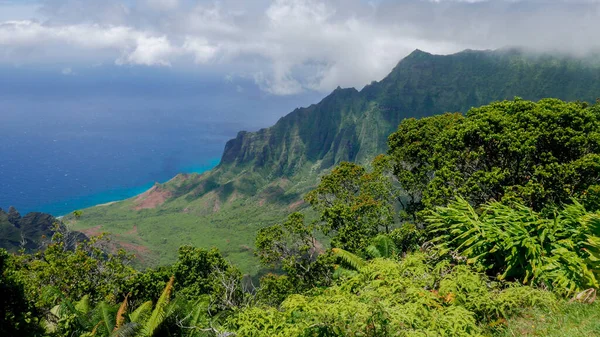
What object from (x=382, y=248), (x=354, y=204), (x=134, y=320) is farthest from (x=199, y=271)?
(x=382, y=248)

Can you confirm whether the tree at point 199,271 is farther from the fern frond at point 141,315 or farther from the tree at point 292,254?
the fern frond at point 141,315

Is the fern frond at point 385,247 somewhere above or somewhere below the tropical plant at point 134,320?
above

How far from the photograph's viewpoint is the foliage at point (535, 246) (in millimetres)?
9680

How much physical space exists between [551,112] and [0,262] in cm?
2297

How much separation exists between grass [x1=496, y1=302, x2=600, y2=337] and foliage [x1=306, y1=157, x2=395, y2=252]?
12.8m

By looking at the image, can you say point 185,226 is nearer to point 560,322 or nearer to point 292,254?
point 292,254

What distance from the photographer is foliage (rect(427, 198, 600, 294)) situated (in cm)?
968

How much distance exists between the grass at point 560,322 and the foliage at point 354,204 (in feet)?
42.0

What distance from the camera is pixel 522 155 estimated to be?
1728 centimetres

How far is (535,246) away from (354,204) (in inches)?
573

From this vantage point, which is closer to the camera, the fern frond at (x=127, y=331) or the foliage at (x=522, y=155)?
the fern frond at (x=127, y=331)

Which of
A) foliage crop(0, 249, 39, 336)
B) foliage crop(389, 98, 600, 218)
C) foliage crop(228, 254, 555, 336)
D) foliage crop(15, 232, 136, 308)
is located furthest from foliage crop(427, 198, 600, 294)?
foliage crop(15, 232, 136, 308)

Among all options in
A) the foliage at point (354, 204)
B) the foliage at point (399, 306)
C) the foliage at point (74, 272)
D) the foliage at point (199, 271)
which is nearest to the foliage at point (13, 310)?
the foliage at point (74, 272)

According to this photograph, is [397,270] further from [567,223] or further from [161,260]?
[161,260]
